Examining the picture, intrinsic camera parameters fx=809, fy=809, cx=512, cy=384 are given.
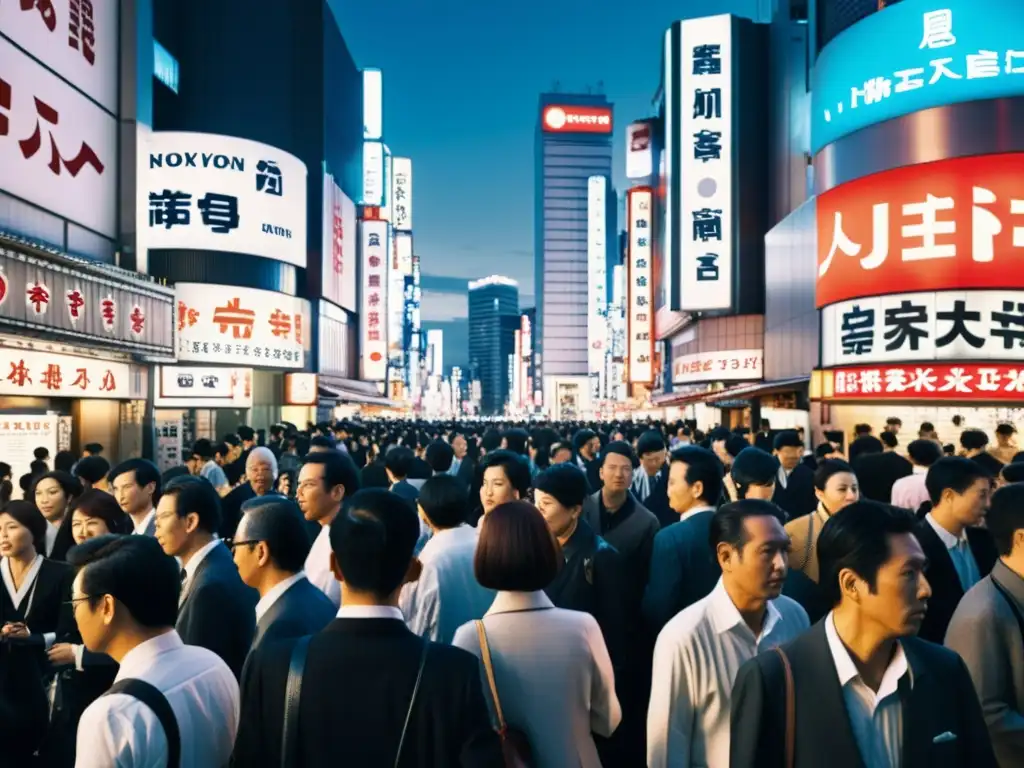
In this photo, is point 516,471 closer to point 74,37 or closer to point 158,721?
point 158,721

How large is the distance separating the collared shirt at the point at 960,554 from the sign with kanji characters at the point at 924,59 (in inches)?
724

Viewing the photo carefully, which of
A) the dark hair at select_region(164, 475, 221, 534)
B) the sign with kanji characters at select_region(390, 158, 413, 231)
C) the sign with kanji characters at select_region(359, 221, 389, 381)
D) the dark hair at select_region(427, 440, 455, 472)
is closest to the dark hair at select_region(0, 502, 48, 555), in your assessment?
the dark hair at select_region(164, 475, 221, 534)

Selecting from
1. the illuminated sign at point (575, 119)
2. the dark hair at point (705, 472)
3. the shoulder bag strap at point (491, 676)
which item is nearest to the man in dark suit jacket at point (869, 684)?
the shoulder bag strap at point (491, 676)

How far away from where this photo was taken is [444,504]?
4488mm

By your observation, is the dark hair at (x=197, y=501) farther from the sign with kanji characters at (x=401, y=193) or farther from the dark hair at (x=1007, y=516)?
the sign with kanji characters at (x=401, y=193)

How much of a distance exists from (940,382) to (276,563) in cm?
1930

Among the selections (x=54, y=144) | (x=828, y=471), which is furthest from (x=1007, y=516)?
(x=54, y=144)

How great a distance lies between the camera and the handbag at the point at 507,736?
2.49 m

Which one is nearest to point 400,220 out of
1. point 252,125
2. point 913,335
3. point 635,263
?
point 635,263

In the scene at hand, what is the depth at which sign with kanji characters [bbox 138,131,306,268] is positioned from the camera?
2655 cm

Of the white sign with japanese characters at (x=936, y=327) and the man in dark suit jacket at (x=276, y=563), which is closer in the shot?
the man in dark suit jacket at (x=276, y=563)

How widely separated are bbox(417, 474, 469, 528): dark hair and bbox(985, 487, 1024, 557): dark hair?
101 inches

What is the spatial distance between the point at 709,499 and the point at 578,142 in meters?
141

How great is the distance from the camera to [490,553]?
2.75m
